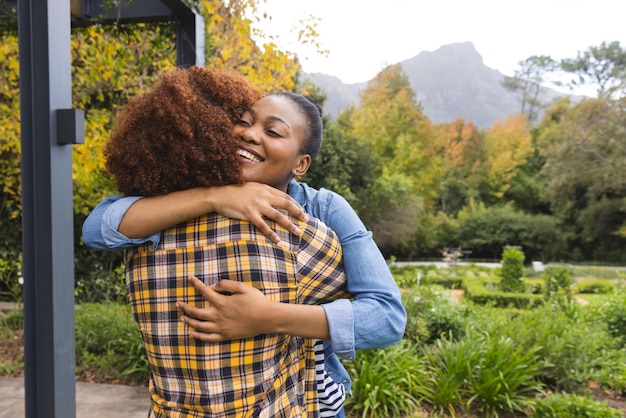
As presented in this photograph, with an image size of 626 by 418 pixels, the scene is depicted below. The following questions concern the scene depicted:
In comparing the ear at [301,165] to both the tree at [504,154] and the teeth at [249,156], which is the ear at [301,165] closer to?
the teeth at [249,156]

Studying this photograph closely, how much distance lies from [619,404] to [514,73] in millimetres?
55865

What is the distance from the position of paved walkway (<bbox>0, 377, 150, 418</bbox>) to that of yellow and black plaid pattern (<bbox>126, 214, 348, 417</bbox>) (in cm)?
259

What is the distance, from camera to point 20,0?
152 cm

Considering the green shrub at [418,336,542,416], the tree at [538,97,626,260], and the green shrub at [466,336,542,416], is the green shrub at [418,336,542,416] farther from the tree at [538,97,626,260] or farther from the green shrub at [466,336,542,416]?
the tree at [538,97,626,260]

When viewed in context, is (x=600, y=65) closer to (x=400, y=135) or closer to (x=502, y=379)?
(x=400, y=135)

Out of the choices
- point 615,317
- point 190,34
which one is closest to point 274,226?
point 190,34

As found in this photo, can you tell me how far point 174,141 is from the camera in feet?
3.09

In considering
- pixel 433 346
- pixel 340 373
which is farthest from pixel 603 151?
pixel 340 373

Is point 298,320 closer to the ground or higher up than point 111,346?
higher up

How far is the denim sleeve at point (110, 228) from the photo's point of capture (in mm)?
980

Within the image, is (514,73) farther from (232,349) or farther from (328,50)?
(232,349)

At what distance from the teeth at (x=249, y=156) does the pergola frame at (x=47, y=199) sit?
2.29 ft

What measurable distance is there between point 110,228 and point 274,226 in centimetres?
33

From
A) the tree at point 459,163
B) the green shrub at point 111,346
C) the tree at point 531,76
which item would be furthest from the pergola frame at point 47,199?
the tree at point 531,76
